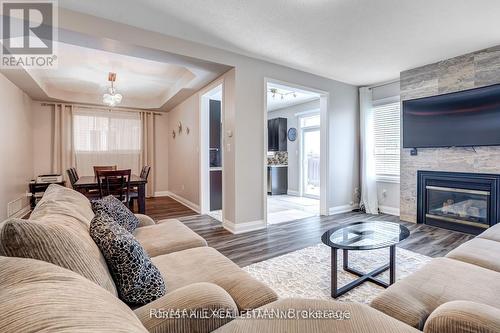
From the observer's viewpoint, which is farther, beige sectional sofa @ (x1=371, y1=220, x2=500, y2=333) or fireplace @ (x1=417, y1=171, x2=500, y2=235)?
fireplace @ (x1=417, y1=171, x2=500, y2=235)

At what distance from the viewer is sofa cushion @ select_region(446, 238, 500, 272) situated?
5.19ft

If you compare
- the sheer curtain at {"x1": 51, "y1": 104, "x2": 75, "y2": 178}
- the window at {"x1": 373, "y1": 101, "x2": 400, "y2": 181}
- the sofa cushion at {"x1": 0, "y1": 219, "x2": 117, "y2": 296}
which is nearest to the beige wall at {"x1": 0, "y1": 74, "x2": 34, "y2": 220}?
the sheer curtain at {"x1": 51, "y1": 104, "x2": 75, "y2": 178}

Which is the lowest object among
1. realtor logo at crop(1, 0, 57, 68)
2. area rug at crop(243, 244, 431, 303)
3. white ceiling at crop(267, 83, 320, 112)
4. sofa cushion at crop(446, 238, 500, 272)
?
area rug at crop(243, 244, 431, 303)

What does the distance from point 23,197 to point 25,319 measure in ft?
19.2

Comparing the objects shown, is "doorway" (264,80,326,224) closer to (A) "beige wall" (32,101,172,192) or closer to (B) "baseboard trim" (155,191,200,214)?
(B) "baseboard trim" (155,191,200,214)

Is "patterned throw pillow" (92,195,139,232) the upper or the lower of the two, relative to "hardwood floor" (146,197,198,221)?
upper

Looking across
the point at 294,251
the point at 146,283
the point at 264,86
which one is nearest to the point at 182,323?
the point at 146,283

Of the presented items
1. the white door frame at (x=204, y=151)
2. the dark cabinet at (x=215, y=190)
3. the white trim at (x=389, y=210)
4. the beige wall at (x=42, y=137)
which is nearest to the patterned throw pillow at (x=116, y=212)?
the white door frame at (x=204, y=151)

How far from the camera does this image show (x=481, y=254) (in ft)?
5.51

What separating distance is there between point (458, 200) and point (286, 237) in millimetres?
2774

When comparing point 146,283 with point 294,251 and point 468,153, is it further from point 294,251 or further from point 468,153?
point 468,153

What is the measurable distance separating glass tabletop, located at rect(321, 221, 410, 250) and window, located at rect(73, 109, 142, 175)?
604 centimetres

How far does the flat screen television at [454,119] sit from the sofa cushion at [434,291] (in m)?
2.84

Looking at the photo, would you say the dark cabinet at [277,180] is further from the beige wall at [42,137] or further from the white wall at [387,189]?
the beige wall at [42,137]
